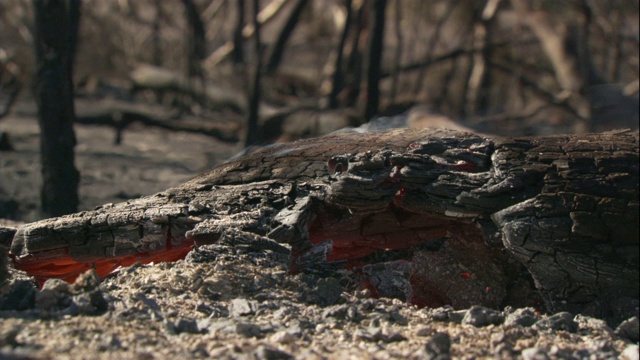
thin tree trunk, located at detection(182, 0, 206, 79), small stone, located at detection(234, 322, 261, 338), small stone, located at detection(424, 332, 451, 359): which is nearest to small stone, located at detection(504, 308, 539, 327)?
small stone, located at detection(424, 332, 451, 359)

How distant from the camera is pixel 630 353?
2.94 metres

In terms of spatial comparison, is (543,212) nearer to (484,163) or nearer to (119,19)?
(484,163)

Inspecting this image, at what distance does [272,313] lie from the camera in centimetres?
325

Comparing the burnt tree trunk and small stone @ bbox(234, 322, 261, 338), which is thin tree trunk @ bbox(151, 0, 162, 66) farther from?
small stone @ bbox(234, 322, 261, 338)

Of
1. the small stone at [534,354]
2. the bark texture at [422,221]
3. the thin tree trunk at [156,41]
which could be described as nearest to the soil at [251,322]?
the small stone at [534,354]

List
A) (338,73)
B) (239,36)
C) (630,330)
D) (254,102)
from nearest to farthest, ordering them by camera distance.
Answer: (630,330) < (254,102) < (338,73) < (239,36)

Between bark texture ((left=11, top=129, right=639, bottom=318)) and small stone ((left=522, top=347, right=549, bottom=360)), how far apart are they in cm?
70

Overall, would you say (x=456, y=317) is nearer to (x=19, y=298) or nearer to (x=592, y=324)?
(x=592, y=324)

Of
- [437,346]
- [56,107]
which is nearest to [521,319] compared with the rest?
[437,346]

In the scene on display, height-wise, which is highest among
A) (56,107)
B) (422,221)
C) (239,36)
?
(239,36)

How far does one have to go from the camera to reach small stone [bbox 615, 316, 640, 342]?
123 inches

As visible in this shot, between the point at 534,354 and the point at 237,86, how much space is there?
13905 millimetres

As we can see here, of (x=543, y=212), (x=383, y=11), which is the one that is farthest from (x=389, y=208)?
(x=383, y=11)

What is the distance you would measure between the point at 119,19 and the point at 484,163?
56.6 feet
